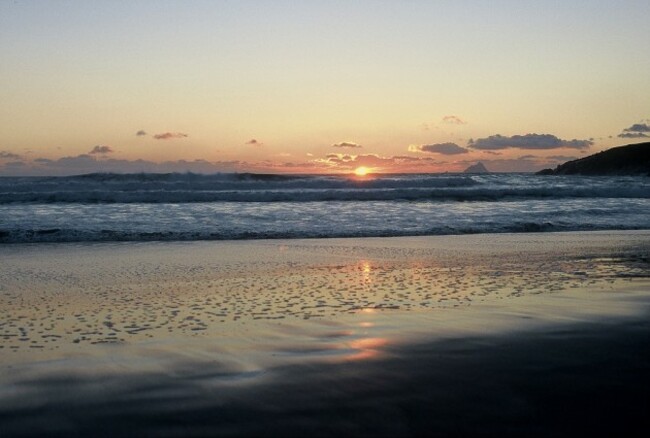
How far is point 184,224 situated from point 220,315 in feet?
29.9

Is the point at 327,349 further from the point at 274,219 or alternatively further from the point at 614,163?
the point at 614,163

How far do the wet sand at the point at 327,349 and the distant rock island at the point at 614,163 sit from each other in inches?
2423

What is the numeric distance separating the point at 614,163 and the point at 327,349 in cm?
7270

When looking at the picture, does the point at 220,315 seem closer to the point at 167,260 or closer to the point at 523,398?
the point at 523,398

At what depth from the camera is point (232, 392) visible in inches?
117

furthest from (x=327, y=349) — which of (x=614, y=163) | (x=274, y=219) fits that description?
(x=614, y=163)

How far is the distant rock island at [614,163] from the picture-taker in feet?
213

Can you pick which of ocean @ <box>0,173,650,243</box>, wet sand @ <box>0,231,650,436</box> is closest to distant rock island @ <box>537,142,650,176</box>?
ocean @ <box>0,173,650,243</box>

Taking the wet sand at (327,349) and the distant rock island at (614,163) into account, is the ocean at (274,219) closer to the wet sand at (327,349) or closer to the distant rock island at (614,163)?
the wet sand at (327,349)

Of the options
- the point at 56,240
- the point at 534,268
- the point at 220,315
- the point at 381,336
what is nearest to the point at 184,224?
the point at 56,240

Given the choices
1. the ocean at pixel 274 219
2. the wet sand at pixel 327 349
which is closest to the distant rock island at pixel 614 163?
the ocean at pixel 274 219

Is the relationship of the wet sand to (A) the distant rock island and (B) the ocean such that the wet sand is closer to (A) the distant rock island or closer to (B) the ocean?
(B) the ocean

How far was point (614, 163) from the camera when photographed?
6925cm

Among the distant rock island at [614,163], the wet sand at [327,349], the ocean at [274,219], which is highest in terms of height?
the distant rock island at [614,163]
